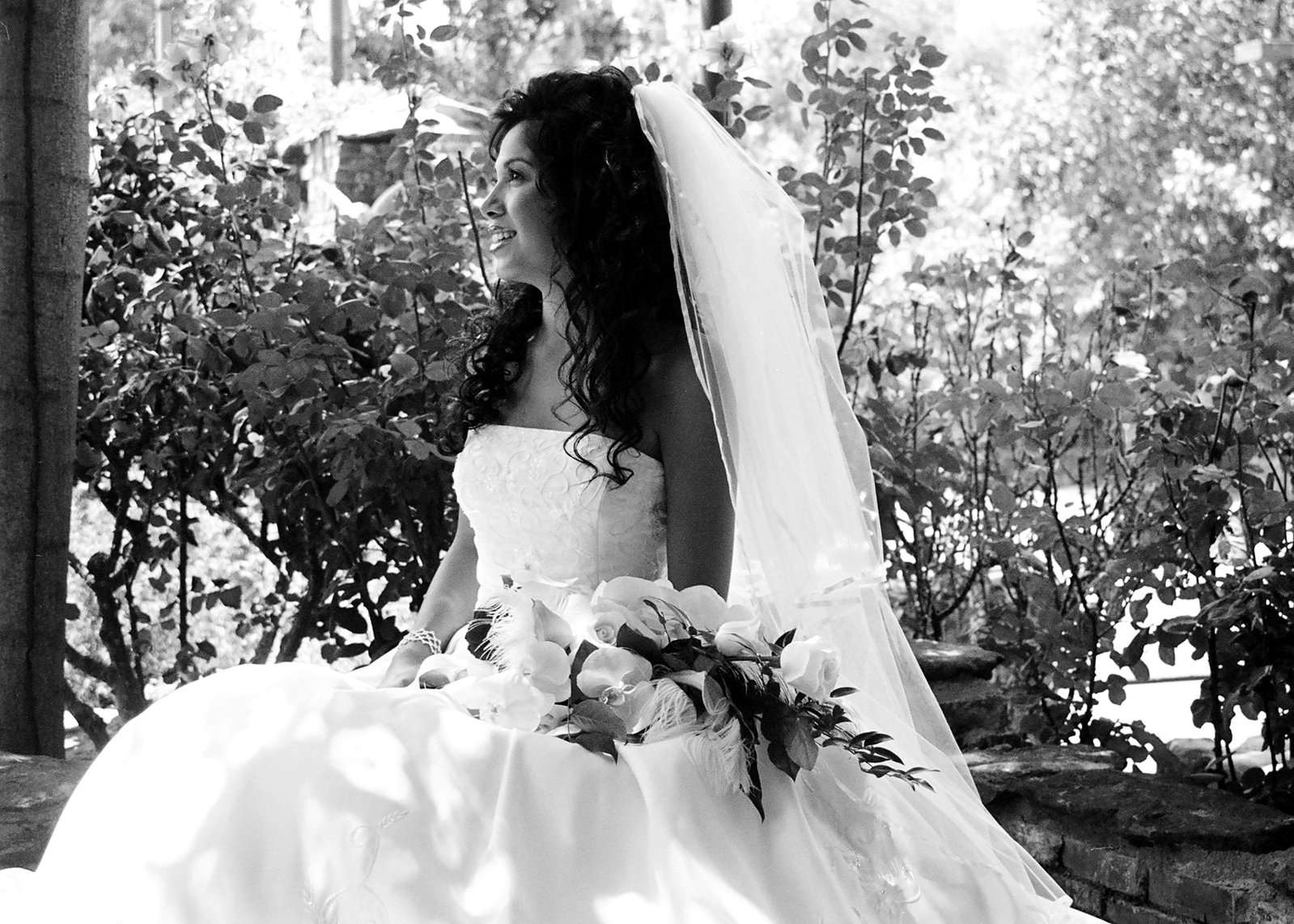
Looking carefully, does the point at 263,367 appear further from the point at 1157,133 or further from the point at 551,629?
the point at 1157,133

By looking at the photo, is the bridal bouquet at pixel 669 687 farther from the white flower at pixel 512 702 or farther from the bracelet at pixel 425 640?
the bracelet at pixel 425 640

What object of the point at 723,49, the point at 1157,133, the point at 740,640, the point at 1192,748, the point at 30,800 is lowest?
the point at 1192,748

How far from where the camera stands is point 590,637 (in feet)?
6.21

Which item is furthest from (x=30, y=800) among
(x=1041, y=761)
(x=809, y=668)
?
(x=1041, y=761)

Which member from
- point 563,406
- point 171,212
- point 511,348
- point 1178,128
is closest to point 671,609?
point 563,406

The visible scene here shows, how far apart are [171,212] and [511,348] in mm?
1655

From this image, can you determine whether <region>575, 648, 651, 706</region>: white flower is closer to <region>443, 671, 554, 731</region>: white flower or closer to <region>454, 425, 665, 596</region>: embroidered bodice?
<region>443, 671, 554, 731</region>: white flower

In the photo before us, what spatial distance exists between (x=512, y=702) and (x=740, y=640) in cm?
33

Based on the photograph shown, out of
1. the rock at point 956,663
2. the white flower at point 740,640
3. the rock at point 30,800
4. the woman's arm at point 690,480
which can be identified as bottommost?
the rock at point 30,800

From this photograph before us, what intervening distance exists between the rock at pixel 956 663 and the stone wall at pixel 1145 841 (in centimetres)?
54

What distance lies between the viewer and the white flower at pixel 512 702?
6.15 feet

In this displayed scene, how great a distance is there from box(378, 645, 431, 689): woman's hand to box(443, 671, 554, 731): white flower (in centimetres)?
38

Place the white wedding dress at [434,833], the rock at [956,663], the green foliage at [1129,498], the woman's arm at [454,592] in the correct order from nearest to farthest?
the white wedding dress at [434,833] → the woman's arm at [454,592] → the green foliage at [1129,498] → the rock at [956,663]

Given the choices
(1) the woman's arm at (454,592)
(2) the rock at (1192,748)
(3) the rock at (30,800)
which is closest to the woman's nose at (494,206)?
(1) the woman's arm at (454,592)
